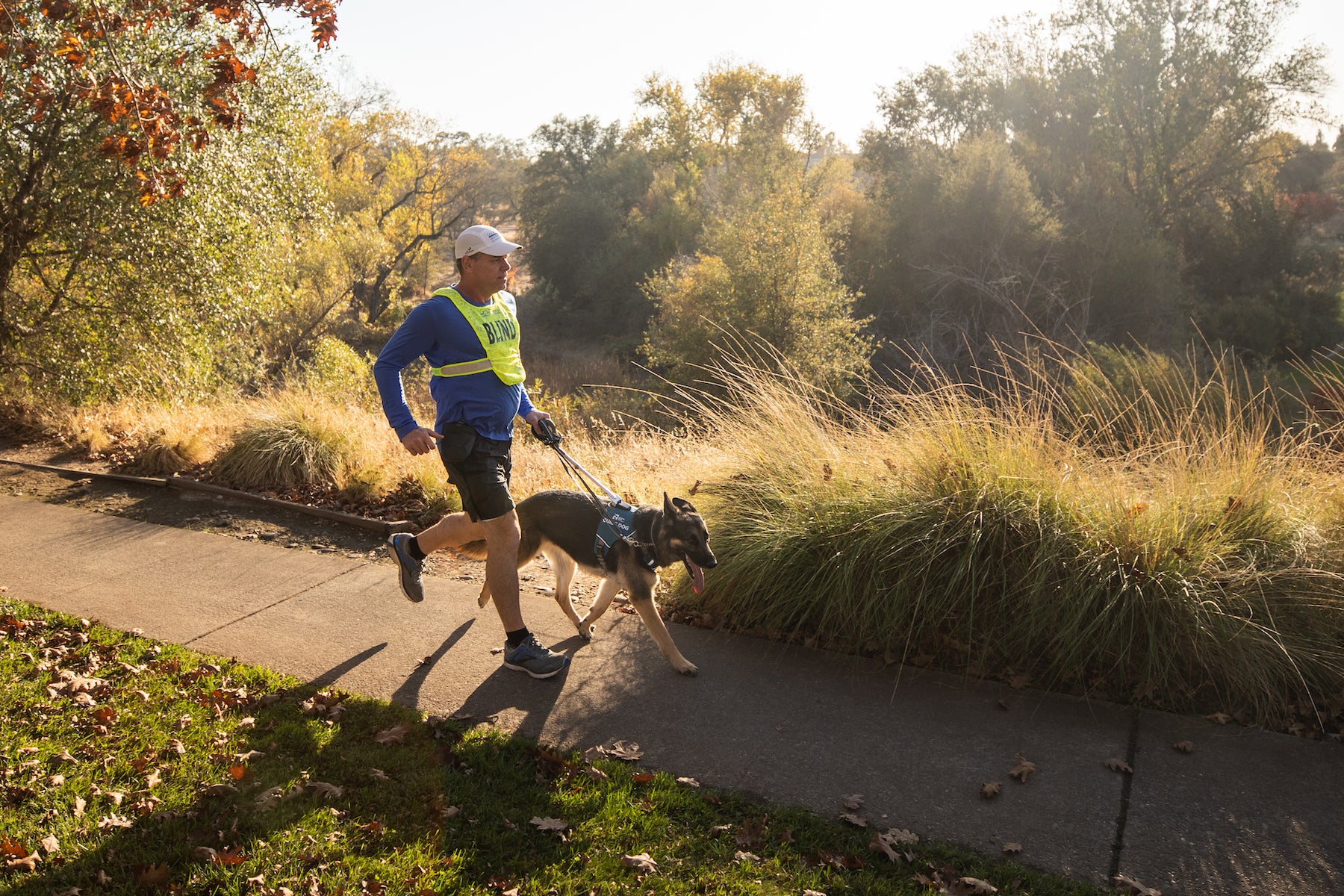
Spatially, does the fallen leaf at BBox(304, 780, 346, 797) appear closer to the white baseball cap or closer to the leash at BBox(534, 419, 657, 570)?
the leash at BBox(534, 419, 657, 570)

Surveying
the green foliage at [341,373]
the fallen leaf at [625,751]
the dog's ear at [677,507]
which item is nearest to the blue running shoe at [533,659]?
the fallen leaf at [625,751]

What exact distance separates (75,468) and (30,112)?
473 centimetres

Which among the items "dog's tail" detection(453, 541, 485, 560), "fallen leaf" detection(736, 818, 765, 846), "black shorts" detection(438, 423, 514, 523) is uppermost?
"black shorts" detection(438, 423, 514, 523)

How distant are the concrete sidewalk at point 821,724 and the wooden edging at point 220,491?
1110 millimetres

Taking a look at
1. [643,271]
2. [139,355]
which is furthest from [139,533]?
[643,271]

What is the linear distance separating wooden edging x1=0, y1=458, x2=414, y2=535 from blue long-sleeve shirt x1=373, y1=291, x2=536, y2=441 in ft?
10.2

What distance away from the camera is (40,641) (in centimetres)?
484

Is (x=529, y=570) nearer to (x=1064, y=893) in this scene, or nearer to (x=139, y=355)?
(x=1064, y=893)

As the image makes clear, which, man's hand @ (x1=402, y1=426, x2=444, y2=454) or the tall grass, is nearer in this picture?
man's hand @ (x1=402, y1=426, x2=444, y2=454)

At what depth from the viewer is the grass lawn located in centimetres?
316

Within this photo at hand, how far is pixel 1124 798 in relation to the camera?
3.77m

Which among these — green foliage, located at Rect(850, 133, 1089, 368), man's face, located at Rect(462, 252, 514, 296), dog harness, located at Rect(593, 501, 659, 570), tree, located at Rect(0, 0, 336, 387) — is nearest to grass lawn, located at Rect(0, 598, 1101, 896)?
dog harness, located at Rect(593, 501, 659, 570)

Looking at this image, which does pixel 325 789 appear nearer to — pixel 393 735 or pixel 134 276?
pixel 393 735

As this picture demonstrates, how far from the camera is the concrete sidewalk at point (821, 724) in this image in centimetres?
352
